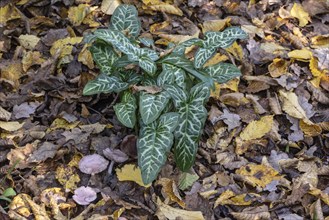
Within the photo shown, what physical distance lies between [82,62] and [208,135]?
76cm

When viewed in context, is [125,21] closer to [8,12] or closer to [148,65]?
[148,65]

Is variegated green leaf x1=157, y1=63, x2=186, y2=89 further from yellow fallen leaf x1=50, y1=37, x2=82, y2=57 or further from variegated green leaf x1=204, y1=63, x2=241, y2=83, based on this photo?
yellow fallen leaf x1=50, y1=37, x2=82, y2=57

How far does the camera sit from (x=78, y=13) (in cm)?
324

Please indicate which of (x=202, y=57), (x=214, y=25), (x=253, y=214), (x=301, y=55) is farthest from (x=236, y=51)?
(x=253, y=214)

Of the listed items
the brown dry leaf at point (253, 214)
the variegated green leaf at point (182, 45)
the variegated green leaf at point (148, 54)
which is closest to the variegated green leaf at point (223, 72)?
the variegated green leaf at point (182, 45)

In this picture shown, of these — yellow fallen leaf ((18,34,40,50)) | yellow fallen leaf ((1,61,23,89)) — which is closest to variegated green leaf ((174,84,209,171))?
yellow fallen leaf ((1,61,23,89))

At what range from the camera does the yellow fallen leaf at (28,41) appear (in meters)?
3.09

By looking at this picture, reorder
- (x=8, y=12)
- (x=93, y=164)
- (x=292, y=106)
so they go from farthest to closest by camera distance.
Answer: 1. (x=8, y=12)
2. (x=292, y=106)
3. (x=93, y=164)

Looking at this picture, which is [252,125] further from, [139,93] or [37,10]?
[37,10]

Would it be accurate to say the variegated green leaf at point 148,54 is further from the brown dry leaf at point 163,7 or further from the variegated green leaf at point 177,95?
the brown dry leaf at point 163,7

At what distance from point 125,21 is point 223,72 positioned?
52 cm

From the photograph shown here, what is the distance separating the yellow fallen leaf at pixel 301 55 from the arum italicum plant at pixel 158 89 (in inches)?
22.9

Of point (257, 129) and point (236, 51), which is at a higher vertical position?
point (236, 51)

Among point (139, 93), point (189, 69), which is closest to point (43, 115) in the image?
point (139, 93)
